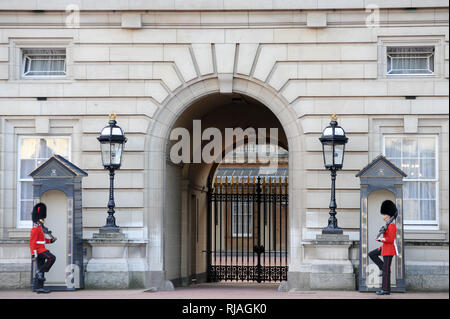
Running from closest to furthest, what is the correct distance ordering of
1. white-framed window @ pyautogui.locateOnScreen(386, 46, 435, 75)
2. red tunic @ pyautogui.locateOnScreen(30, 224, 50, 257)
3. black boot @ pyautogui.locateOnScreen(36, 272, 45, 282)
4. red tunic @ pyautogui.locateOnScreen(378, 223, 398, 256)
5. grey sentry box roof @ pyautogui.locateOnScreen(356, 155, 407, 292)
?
1. red tunic @ pyautogui.locateOnScreen(378, 223, 398, 256)
2. red tunic @ pyautogui.locateOnScreen(30, 224, 50, 257)
3. black boot @ pyautogui.locateOnScreen(36, 272, 45, 282)
4. grey sentry box roof @ pyautogui.locateOnScreen(356, 155, 407, 292)
5. white-framed window @ pyautogui.locateOnScreen(386, 46, 435, 75)

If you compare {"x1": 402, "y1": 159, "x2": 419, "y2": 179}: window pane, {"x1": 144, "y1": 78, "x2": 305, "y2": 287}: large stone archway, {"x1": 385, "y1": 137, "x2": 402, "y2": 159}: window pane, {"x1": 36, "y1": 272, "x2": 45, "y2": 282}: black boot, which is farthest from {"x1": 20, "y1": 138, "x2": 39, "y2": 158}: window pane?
{"x1": 402, "y1": 159, "x2": 419, "y2": 179}: window pane

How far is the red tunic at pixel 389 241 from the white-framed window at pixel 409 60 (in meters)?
3.57

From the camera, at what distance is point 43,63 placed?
17.7 m

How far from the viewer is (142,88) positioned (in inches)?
678

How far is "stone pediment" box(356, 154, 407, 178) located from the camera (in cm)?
1573

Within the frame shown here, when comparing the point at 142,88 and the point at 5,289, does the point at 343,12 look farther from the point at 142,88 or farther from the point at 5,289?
the point at 5,289

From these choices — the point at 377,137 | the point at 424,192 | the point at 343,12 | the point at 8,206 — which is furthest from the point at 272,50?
the point at 8,206

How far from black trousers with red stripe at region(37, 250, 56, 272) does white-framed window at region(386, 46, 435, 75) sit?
708 cm

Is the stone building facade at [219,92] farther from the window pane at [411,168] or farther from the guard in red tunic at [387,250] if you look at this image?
the guard in red tunic at [387,250]

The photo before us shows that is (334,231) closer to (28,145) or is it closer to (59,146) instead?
(59,146)

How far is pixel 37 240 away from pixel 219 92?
454 cm

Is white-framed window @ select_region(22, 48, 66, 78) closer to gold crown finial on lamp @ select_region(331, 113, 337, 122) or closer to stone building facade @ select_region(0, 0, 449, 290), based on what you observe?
stone building facade @ select_region(0, 0, 449, 290)

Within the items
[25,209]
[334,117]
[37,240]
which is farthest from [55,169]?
[334,117]

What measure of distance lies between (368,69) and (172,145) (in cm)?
426
